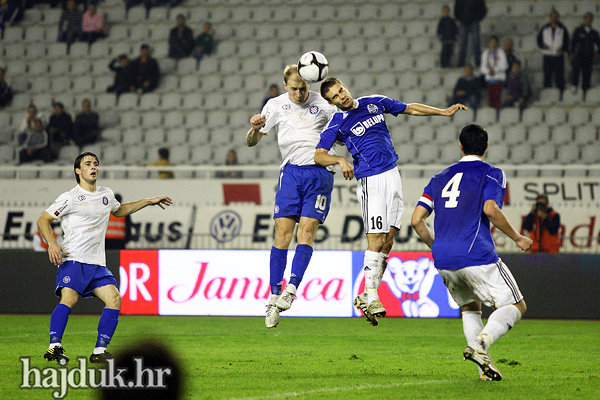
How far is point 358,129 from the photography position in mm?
7254

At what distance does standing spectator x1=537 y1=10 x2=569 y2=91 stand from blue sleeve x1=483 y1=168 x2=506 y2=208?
39.1 feet

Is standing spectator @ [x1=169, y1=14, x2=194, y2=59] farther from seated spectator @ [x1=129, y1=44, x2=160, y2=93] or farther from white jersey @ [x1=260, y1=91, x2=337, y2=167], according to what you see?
white jersey @ [x1=260, y1=91, x2=337, y2=167]

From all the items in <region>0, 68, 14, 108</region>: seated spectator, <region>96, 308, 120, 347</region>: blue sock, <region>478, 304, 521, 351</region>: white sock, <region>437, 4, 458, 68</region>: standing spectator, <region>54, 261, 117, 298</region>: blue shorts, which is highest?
<region>437, 4, 458, 68</region>: standing spectator

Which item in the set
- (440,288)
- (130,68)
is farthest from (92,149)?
(440,288)

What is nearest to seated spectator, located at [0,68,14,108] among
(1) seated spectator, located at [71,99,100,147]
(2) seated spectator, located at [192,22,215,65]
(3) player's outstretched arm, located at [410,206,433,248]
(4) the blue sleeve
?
(1) seated spectator, located at [71,99,100,147]

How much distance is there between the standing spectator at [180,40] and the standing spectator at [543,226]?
1001cm

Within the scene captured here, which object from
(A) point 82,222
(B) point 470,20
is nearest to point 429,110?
(A) point 82,222

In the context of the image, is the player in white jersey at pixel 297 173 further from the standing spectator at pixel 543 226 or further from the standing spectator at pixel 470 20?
the standing spectator at pixel 470 20

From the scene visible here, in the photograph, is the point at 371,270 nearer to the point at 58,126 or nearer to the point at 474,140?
the point at 474,140

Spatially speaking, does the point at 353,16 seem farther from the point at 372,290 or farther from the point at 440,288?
the point at 372,290

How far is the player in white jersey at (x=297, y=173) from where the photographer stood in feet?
25.3

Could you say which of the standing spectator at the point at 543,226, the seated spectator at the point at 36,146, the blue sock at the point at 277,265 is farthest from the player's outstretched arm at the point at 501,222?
the seated spectator at the point at 36,146

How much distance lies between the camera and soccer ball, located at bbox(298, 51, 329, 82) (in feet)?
24.3

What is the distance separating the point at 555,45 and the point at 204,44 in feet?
27.2
